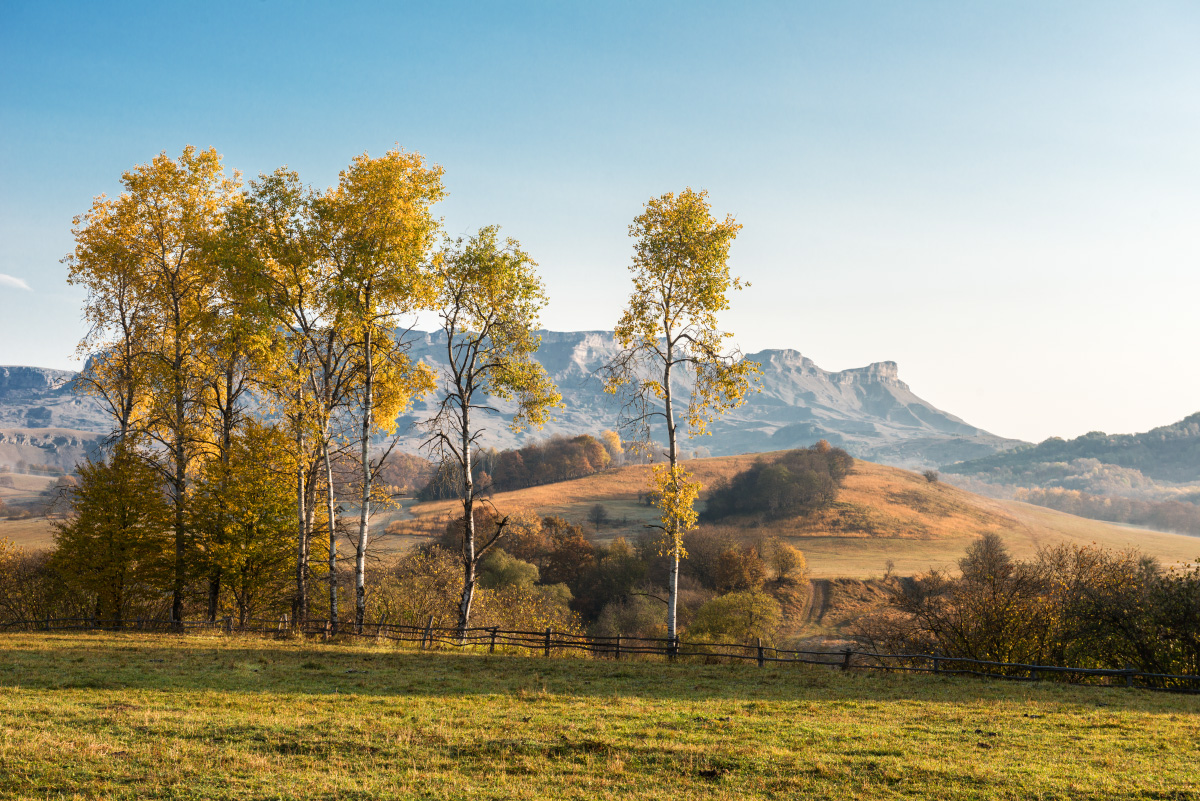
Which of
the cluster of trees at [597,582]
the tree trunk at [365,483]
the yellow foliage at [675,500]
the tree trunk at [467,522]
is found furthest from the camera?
the cluster of trees at [597,582]

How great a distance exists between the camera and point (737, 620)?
54875 mm

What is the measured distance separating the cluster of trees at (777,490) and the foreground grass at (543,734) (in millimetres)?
101665

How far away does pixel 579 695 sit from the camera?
16672 mm

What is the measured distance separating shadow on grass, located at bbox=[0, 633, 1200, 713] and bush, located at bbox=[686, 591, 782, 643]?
32.2m


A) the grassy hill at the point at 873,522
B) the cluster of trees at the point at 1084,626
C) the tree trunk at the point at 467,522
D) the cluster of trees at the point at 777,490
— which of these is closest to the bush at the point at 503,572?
the grassy hill at the point at 873,522

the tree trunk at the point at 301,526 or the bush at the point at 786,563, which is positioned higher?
the tree trunk at the point at 301,526

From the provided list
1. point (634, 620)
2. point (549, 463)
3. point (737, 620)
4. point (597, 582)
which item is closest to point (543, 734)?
point (737, 620)

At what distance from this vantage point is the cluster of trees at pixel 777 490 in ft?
394

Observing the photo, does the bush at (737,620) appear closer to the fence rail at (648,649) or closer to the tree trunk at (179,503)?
the fence rail at (648,649)

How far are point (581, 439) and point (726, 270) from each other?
15287cm

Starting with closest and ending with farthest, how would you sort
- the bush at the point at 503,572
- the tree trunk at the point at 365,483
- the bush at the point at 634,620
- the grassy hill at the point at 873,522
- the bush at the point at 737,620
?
1. the tree trunk at the point at 365,483
2. the bush at the point at 737,620
3. the bush at the point at 634,620
4. the bush at the point at 503,572
5. the grassy hill at the point at 873,522

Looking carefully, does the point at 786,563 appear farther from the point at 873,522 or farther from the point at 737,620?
the point at 873,522

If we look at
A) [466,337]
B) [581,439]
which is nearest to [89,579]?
[466,337]

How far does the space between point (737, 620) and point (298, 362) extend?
139 ft
